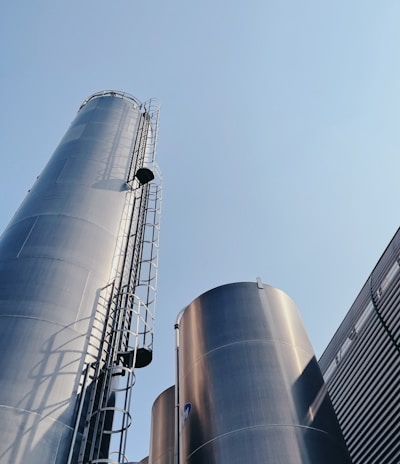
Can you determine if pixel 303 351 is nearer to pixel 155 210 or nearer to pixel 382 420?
pixel 155 210

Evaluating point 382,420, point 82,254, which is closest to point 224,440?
point 82,254

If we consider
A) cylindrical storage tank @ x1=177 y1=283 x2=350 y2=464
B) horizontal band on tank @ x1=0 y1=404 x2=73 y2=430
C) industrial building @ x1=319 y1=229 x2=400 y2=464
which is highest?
industrial building @ x1=319 y1=229 x2=400 y2=464

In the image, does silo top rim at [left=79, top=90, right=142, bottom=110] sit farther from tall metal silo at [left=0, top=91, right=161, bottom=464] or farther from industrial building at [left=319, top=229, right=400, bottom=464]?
industrial building at [left=319, top=229, right=400, bottom=464]

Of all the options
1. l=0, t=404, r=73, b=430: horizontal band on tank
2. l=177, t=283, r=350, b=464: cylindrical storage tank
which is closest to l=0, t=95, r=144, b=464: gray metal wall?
l=0, t=404, r=73, b=430: horizontal band on tank

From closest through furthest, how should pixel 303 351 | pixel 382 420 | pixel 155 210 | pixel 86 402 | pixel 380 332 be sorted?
pixel 86 402 < pixel 303 351 < pixel 155 210 < pixel 382 420 < pixel 380 332

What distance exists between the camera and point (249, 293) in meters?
11.6

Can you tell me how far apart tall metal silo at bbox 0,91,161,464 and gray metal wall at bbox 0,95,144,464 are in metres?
0.02

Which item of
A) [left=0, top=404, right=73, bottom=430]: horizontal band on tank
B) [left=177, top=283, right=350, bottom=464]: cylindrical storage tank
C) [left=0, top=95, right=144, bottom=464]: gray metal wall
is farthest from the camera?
[left=177, top=283, right=350, bottom=464]: cylindrical storage tank

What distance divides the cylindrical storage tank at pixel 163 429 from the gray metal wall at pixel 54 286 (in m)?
6.88

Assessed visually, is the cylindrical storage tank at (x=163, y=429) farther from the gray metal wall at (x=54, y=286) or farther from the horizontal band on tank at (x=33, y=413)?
the horizontal band on tank at (x=33, y=413)

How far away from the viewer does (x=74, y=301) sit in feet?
30.0

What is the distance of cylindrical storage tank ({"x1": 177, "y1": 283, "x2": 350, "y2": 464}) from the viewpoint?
27.4ft

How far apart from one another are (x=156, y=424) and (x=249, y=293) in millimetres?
6788

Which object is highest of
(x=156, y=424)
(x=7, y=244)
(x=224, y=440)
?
(x=7, y=244)
